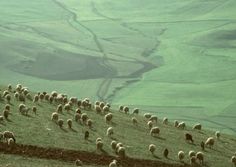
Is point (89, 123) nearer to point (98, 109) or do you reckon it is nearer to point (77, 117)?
point (77, 117)

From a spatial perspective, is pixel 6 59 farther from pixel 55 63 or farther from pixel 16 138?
pixel 16 138

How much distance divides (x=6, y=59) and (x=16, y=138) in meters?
55.3

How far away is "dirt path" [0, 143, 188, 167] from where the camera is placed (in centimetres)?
2784

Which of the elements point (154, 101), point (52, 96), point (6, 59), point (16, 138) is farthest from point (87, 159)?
point (6, 59)

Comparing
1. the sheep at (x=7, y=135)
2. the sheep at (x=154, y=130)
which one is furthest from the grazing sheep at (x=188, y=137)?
the sheep at (x=7, y=135)

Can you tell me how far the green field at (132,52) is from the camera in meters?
74.7

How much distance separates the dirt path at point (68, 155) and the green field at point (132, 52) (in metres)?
34.4

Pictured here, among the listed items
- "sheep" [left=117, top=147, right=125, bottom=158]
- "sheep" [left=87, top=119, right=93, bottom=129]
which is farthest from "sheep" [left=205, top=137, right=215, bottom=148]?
"sheep" [left=87, top=119, right=93, bottom=129]

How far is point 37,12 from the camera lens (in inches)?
4956

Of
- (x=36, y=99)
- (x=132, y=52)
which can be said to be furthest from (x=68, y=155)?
(x=132, y=52)

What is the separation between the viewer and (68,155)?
29.0 meters

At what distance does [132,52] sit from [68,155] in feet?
244

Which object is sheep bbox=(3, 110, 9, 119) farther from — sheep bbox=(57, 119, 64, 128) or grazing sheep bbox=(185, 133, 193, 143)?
grazing sheep bbox=(185, 133, 193, 143)

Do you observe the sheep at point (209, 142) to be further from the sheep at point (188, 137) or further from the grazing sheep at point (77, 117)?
the grazing sheep at point (77, 117)
